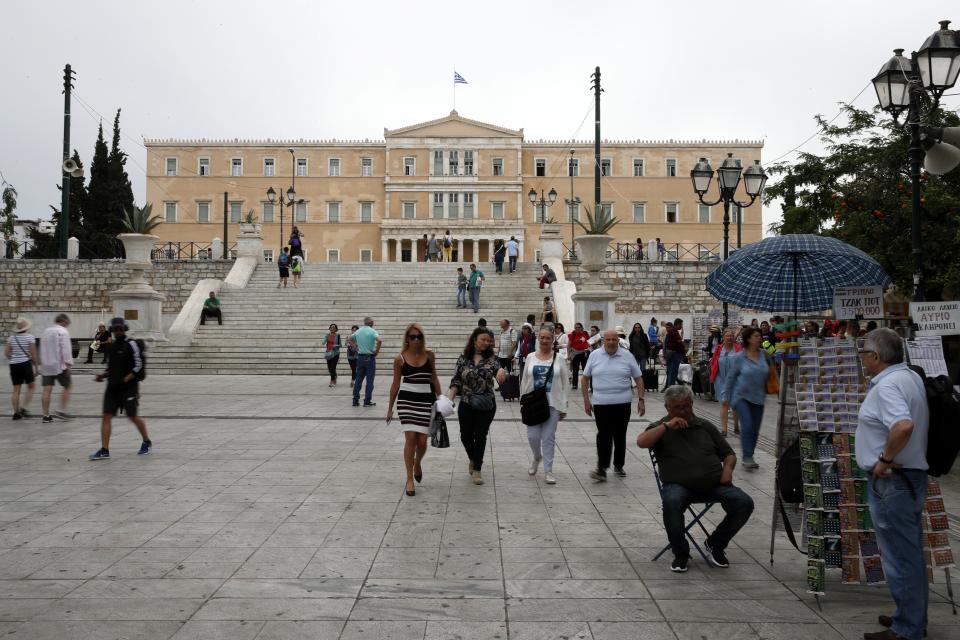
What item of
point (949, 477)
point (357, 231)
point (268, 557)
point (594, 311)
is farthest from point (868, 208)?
point (357, 231)

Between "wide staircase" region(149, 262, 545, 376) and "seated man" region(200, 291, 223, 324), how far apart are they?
0.27 meters

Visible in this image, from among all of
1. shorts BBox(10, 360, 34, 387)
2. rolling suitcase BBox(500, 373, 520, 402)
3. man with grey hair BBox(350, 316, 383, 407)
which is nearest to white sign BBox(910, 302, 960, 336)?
rolling suitcase BBox(500, 373, 520, 402)

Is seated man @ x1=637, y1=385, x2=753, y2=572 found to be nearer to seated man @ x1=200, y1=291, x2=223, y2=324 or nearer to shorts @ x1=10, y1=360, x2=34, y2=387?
shorts @ x1=10, y1=360, x2=34, y2=387

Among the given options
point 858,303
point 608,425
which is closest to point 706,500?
point 608,425

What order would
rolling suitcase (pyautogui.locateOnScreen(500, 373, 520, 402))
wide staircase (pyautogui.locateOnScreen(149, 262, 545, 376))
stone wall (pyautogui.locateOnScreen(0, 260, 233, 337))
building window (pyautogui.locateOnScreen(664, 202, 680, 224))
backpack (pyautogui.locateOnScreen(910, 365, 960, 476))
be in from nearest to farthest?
1. backpack (pyautogui.locateOnScreen(910, 365, 960, 476))
2. rolling suitcase (pyautogui.locateOnScreen(500, 373, 520, 402))
3. wide staircase (pyautogui.locateOnScreen(149, 262, 545, 376))
4. stone wall (pyautogui.locateOnScreen(0, 260, 233, 337))
5. building window (pyautogui.locateOnScreen(664, 202, 680, 224))

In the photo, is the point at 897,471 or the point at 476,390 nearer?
the point at 897,471

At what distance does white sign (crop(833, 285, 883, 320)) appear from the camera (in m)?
6.94

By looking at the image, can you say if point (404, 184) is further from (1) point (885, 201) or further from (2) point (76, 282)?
(1) point (885, 201)

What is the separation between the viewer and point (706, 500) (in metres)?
5.27

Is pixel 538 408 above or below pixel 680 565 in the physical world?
above

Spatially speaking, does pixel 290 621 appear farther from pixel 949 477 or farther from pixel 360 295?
pixel 360 295

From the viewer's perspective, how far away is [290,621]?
4188 mm

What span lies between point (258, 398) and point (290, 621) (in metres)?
11.4

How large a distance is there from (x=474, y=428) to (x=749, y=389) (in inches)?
121
